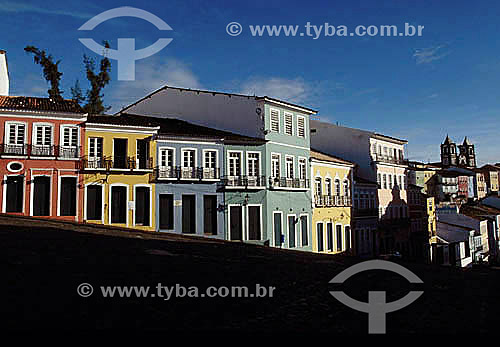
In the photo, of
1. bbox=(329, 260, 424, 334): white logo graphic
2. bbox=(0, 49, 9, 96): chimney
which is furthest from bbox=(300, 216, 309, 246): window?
bbox=(0, 49, 9, 96): chimney

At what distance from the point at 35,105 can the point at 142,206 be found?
8406 millimetres

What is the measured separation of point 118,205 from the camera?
25.9m

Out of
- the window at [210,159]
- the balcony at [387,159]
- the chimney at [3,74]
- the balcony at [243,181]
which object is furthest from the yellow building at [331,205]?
the chimney at [3,74]

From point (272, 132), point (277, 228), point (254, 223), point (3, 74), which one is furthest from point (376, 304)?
point (3, 74)

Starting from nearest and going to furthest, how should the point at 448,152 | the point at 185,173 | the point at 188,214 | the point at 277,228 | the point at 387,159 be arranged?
the point at 185,173
the point at 188,214
the point at 277,228
the point at 387,159
the point at 448,152

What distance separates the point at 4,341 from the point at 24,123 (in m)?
22.2

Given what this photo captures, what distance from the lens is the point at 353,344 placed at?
5.43 m

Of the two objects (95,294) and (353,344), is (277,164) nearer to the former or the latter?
(95,294)

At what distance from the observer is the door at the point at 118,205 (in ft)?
84.4

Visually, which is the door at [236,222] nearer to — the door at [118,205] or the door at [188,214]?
the door at [188,214]

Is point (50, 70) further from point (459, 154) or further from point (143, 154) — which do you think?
point (459, 154)

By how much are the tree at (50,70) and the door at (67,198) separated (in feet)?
44.0

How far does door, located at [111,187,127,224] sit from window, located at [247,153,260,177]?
27.5 feet

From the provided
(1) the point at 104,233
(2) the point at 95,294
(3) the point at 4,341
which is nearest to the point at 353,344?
(3) the point at 4,341
